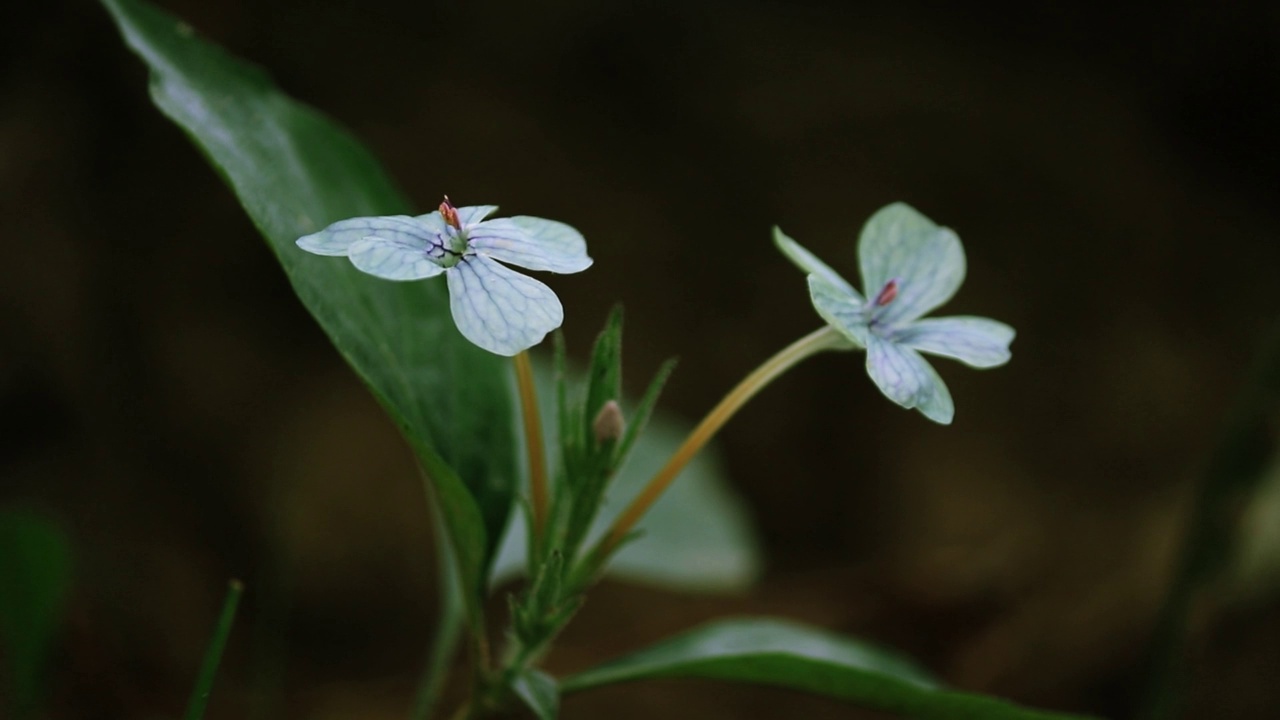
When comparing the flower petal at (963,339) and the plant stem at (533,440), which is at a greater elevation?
the flower petal at (963,339)

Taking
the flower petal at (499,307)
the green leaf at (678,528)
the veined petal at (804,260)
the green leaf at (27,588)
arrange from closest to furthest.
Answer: the flower petal at (499,307), the veined petal at (804,260), the green leaf at (27,588), the green leaf at (678,528)

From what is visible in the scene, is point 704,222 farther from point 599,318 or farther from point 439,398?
point 439,398

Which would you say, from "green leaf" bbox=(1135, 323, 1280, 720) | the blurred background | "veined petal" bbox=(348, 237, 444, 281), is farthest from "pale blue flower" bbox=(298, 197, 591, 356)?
the blurred background

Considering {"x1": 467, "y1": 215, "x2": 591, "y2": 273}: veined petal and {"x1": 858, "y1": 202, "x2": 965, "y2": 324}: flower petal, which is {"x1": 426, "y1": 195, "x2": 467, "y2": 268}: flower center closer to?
{"x1": 467, "y1": 215, "x2": 591, "y2": 273}: veined petal

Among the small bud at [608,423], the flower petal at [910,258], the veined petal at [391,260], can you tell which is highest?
the flower petal at [910,258]

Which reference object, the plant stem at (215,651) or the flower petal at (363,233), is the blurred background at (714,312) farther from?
the flower petal at (363,233)

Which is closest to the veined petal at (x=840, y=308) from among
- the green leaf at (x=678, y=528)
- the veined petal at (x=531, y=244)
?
the veined petal at (x=531, y=244)
